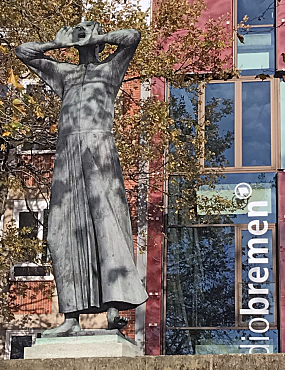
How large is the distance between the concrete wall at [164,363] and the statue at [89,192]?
780mm

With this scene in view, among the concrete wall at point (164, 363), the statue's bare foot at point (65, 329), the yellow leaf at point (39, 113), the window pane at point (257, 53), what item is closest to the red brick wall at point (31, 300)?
the yellow leaf at point (39, 113)

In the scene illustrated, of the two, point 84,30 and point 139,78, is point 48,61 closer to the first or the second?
point 84,30

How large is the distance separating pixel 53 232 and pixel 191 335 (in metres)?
11.8

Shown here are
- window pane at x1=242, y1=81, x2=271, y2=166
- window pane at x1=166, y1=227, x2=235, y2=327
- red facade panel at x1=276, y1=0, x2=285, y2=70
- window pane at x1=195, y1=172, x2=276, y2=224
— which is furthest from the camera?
red facade panel at x1=276, y1=0, x2=285, y2=70

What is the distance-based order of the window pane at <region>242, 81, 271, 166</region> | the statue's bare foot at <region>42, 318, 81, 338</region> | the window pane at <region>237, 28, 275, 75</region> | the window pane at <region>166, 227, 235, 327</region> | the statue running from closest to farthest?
1. the statue's bare foot at <region>42, 318, 81, 338</region>
2. the statue
3. the window pane at <region>166, 227, 235, 327</region>
4. the window pane at <region>242, 81, 271, 166</region>
5. the window pane at <region>237, 28, 275, 75</region>

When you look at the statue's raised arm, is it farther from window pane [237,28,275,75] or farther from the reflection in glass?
window pane [237,28,275,75]

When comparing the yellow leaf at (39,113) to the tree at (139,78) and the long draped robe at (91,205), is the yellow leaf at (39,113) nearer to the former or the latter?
the tree at (139,78)

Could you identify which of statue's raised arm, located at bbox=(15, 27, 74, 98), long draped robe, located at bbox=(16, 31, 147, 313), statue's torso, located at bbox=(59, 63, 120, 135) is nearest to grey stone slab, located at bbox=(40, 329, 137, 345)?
long draped robe, located at bbox=(16, 31, 147, 313)

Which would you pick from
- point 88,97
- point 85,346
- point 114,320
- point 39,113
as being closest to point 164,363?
point 85,346

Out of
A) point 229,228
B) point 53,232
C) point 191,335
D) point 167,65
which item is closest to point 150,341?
point 191,335

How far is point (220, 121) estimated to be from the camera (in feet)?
62.4

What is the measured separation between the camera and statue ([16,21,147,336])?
6.22 m

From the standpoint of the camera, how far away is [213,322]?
17.7 metres

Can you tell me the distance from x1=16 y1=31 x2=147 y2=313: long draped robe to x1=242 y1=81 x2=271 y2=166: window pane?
12226 millimetres
